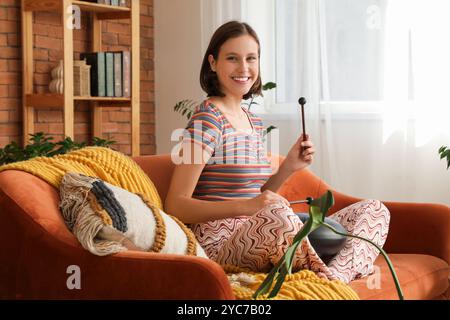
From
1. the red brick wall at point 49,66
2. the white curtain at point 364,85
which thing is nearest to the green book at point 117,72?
the red brick wall at point 49,66

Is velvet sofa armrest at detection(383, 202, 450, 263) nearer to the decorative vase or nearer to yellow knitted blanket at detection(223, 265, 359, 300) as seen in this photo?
yellow knitted blanket at detection(223, 265, 359, 300)

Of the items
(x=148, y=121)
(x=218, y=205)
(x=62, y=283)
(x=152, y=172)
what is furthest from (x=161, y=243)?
(x=148, y=121)

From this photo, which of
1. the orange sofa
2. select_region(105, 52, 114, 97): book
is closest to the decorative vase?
select_region(105, 52, 114, 97): book

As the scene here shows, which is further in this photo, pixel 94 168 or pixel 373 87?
pixel 373 87

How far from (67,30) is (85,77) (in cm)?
30

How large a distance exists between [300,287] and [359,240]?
0.51 m

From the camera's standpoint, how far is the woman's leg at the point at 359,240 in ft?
7.43

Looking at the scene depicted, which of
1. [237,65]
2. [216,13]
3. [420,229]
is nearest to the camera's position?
[237,65]

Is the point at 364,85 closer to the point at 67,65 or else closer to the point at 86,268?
the point at 67,65

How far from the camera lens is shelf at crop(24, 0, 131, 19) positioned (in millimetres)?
4070

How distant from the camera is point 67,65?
4074mm

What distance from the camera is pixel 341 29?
4242 millimetres

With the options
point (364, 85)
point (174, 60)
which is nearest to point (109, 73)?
point (174, 60)
